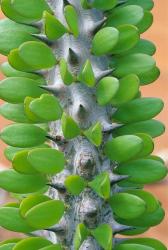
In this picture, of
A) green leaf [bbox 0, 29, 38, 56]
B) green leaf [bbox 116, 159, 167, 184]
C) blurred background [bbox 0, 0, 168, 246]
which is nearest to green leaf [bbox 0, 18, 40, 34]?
green leaf [bbox 0, 29, 38, 56]

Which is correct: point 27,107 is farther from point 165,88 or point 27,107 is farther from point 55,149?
point 165,88

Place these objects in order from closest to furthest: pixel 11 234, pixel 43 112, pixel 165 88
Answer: pixel 43 112, pixel 11 234, pixel 165 88

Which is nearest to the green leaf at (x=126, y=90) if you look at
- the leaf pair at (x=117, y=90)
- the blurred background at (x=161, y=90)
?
the leaf pair at (x=117, y=90)

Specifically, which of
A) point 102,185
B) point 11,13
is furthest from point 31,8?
point 102,185

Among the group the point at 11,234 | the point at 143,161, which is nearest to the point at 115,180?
the point at 143,161

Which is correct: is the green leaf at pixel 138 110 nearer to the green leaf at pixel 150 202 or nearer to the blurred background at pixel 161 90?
the green leaf at pixel 150 202
